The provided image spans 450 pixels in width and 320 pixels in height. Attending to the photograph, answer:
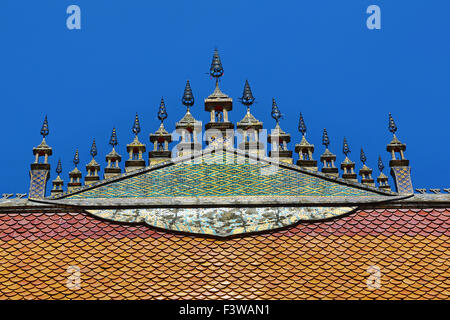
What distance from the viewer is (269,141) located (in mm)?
13797

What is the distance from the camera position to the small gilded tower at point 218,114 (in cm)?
1346

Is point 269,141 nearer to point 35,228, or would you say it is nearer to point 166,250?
point 166,250

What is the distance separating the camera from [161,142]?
1377cm

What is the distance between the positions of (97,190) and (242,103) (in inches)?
180

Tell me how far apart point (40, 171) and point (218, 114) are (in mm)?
4638

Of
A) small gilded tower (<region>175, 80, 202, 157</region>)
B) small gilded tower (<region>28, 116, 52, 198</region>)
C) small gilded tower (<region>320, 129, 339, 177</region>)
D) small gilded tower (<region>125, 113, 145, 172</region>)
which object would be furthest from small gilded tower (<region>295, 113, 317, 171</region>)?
small gilded tower (<region>28, 116, 52, 198</region>)

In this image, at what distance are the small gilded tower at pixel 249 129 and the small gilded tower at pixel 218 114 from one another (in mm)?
282

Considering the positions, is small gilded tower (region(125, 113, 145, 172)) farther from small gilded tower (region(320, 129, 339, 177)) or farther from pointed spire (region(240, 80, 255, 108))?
small gilded tower (region(320, 129, 339, 177))

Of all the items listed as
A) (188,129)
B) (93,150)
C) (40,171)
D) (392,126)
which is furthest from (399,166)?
(93,150)

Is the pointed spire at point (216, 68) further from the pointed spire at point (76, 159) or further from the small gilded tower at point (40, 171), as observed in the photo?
the pointed spire at point (76, 159)

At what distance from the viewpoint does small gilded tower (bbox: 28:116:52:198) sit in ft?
40.2

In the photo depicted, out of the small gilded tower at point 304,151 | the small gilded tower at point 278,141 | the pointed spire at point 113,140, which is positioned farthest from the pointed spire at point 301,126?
the pointed spire at point 113,140

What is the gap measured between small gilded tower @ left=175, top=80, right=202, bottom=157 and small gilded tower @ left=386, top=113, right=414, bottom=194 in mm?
4624

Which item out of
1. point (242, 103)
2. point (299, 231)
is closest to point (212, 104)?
point (242, 103)
